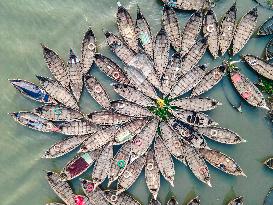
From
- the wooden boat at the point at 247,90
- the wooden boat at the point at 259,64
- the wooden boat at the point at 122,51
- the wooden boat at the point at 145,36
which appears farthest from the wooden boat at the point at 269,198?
the wooden boat at the point at 122,51

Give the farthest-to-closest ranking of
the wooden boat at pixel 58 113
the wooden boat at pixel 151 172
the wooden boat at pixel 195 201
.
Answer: the wooden boat at pixel 195 201
the wooden boat at pixel 151 172
the wooden boat at pixel 58 113

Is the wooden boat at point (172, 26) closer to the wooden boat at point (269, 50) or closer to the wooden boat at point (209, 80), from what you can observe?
the wooden boat at point (209, 80)

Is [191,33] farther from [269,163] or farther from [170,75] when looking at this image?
[269,163]

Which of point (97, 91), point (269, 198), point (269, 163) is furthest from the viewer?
point (269, 198)

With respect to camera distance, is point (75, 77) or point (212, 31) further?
point (212, 31)

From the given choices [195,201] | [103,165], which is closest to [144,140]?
[103,165]

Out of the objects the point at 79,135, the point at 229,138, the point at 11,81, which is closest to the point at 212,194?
the point at 229,138
